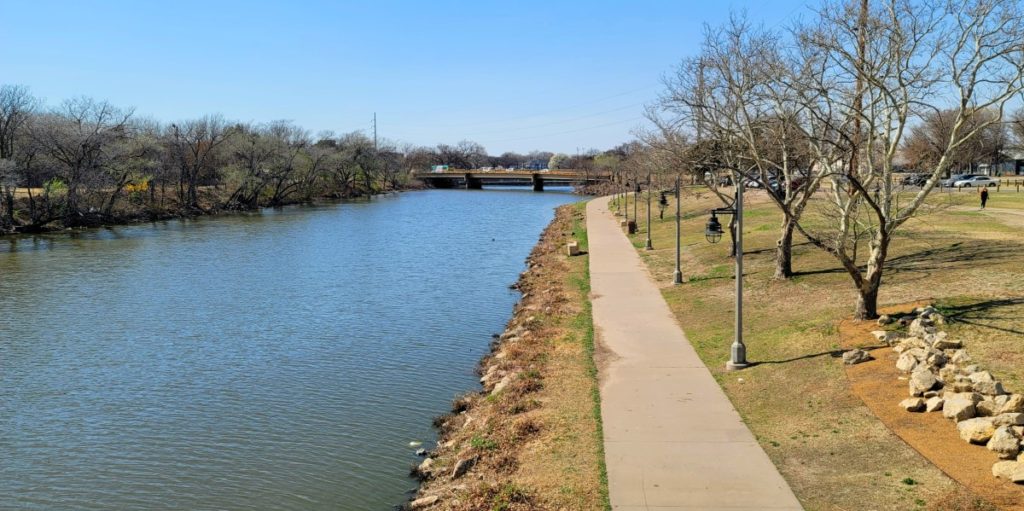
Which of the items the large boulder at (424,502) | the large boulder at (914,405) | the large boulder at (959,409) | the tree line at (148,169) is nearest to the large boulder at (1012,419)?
the large boulder at (959,409)

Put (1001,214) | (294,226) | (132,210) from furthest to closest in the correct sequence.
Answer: (132,210), (294,226), (1001,214)

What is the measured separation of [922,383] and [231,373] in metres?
14.0

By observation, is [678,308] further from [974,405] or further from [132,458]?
[132,458]

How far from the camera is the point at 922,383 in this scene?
1198 cm

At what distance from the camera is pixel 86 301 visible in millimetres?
27984

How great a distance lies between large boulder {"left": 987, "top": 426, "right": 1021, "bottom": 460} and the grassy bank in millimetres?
762

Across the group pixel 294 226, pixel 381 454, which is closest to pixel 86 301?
pixel 381 454

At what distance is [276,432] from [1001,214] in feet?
102

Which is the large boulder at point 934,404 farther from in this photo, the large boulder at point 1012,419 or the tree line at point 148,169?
the tree line at point 148,169

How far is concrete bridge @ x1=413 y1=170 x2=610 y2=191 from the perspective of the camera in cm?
13875

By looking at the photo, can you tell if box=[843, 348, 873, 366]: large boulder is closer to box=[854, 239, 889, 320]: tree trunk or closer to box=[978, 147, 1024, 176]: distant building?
box=[854, 239, 889, 320]: tree trunk

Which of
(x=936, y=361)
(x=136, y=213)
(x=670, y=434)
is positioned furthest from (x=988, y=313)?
(x=136, y=213)

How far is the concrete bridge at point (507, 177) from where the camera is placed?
139 meters

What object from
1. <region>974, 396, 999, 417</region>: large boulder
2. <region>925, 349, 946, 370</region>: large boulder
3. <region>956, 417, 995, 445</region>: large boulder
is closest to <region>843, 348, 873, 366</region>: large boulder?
<region>925, 349, 946, 370</region>: large boulder
